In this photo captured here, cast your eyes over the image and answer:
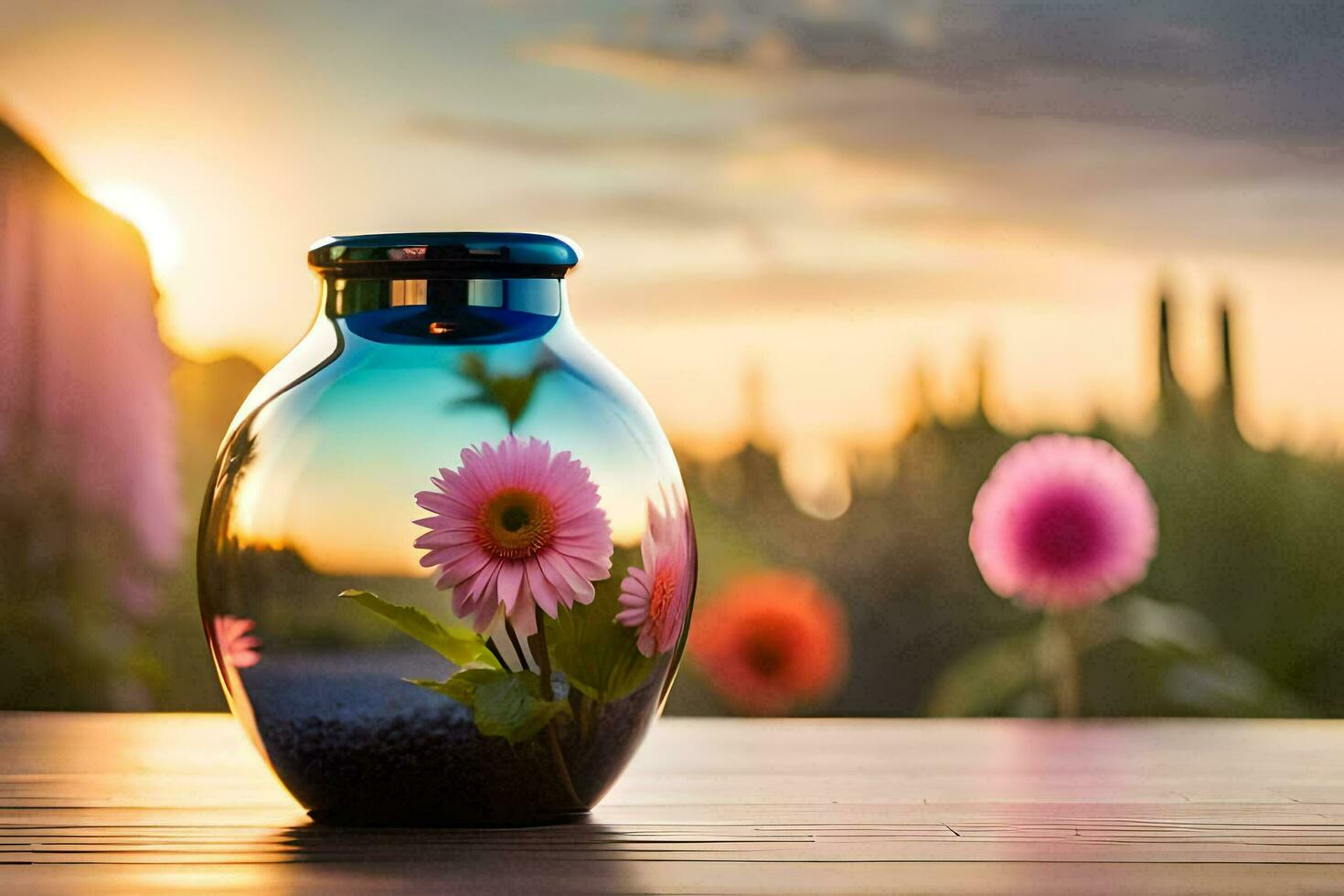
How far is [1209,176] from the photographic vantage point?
2.20 m

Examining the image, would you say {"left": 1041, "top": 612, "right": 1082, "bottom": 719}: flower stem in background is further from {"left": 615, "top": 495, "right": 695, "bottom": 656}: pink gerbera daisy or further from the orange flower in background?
{"left": 615, "top": 495, "right": 695, "bottom": 656}: pink gerbera daisy

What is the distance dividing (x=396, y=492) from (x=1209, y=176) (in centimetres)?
193

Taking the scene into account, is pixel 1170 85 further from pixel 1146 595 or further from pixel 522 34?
pixel 522 34

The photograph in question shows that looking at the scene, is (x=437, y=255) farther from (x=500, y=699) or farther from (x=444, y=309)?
(x=500, y=699)

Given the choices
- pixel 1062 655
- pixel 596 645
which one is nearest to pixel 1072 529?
pixel 1062 655

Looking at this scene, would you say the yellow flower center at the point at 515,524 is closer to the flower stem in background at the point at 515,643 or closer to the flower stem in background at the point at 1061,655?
the flower stem in background at the point at 515,643

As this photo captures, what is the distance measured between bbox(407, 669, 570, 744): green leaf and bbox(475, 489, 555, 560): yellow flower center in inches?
1.5

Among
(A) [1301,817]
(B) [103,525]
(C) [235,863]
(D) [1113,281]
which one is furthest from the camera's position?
(D) [1113,281]

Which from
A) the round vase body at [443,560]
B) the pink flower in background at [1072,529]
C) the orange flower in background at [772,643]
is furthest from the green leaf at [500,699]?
the orange flower in background at [772,643]

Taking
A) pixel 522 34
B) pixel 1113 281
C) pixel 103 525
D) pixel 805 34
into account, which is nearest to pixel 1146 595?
pixel 1113 281

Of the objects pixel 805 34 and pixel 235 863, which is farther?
pixel 805 34

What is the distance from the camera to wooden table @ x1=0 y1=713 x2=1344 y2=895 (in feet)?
1.50

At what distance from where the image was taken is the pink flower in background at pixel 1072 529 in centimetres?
117

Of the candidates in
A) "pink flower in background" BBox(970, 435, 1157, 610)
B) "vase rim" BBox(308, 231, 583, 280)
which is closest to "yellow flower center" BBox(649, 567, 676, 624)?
"vase rim" BBox(308, 231, 583, 280)
